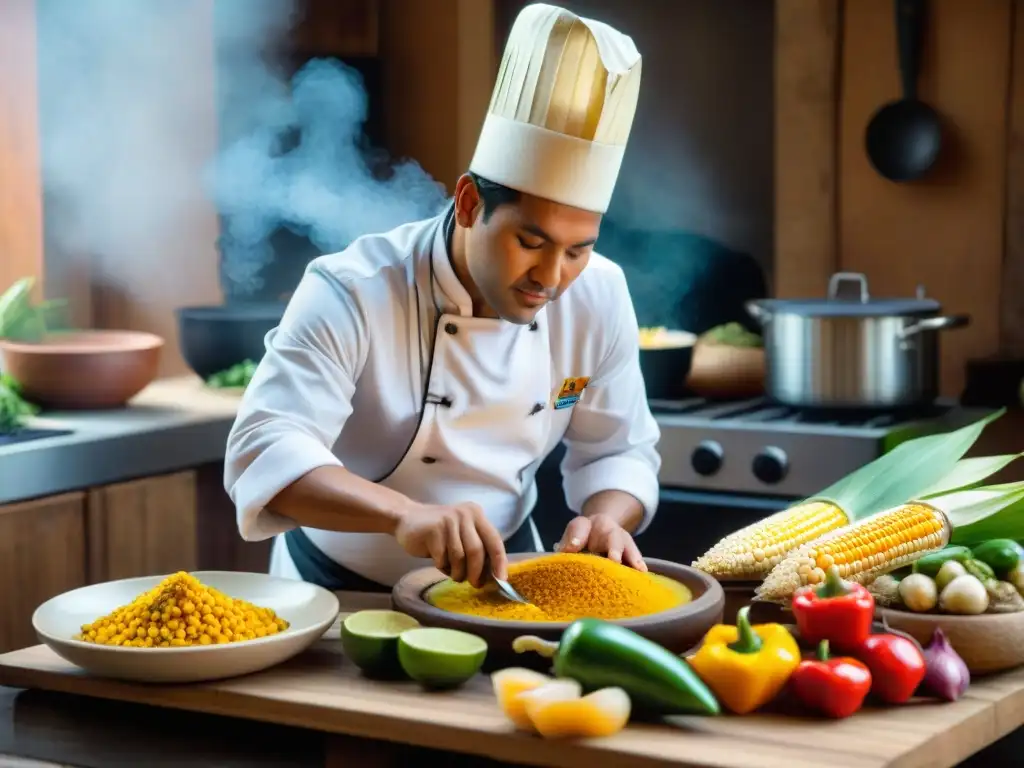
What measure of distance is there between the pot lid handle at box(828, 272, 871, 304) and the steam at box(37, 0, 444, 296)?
3.68 feet

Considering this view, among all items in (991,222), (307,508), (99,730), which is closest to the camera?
(99,730)

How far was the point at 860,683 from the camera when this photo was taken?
1.50 meters

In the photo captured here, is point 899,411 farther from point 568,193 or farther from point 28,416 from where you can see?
point 28,416

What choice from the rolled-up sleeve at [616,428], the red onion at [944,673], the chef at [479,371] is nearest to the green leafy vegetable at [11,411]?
the chef at [479,371]

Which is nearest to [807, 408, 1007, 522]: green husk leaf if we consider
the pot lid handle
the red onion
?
the red onion

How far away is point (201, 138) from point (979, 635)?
9.67 feet

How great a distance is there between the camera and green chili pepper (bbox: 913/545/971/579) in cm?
175

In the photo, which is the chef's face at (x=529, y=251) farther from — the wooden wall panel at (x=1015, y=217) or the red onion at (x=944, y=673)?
the wooden wall panel at (x=1015, y=217)

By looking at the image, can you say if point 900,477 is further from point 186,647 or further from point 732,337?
point 732,337

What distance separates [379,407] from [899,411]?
1.59 m

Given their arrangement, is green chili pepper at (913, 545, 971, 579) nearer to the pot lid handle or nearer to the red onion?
the red onion

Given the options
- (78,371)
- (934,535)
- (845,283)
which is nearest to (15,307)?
(78,371)

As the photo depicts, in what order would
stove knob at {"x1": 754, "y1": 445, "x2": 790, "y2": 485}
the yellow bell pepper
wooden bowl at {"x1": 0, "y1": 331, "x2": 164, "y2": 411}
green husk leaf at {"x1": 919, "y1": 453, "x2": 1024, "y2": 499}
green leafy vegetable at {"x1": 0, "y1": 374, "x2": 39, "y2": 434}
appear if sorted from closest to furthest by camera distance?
the yellow bell pepper
green husk leaf at {"x1": 919, "y1": 453, "x2": 1024, "y2": 499}
green leafy vegetable at {"x1": 0, "y1": 374, "x2": 39, "y2": 434}
stove knob at {"x1": 754, "y1": 445, "x2": 790, "y2": 485}
wooden bowl at {"x1": 0, "y1": 331, "x2": 164, "y2": 411}

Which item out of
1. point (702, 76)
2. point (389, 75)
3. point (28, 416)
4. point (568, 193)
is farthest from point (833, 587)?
point (389, 75)
